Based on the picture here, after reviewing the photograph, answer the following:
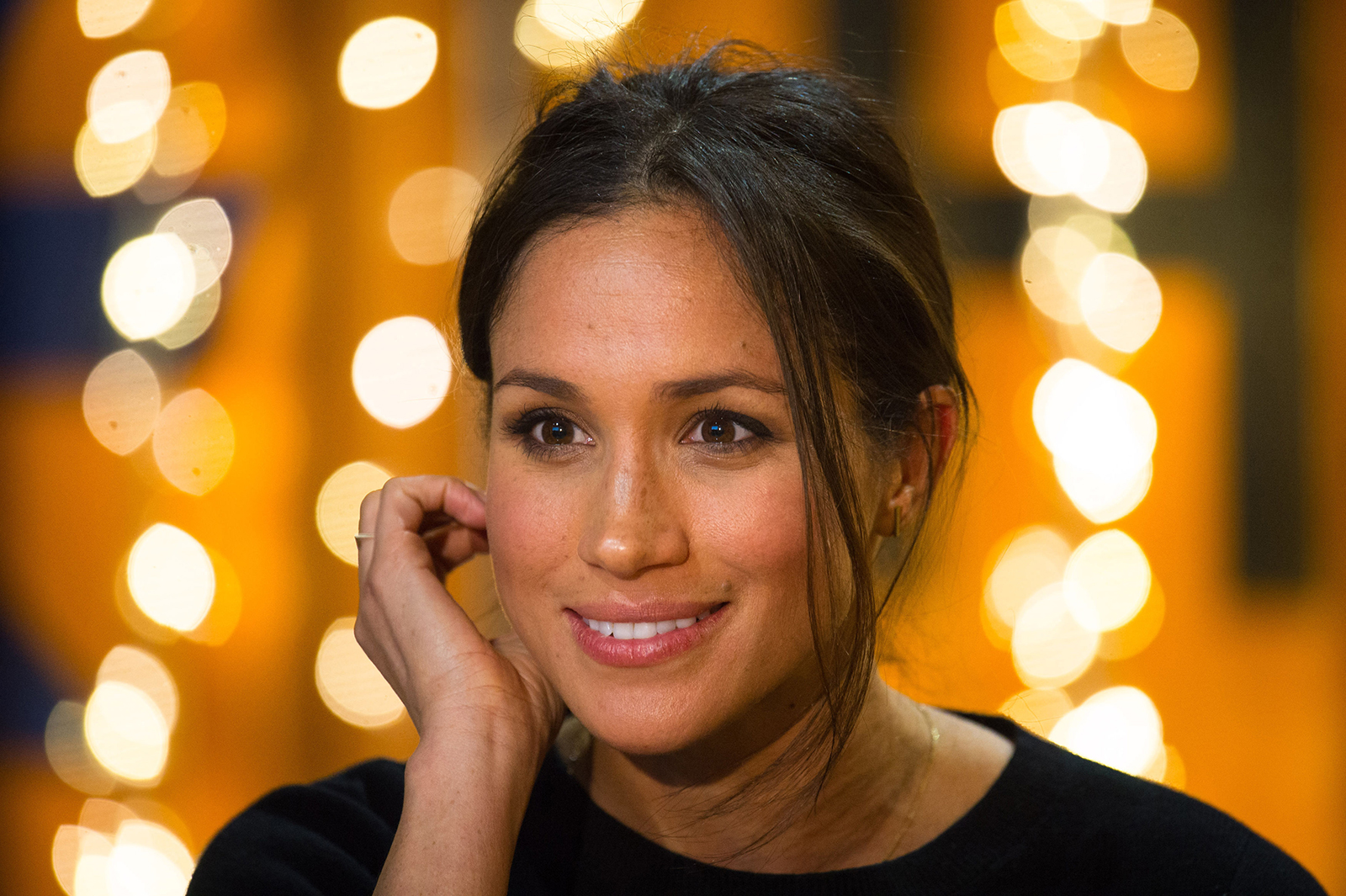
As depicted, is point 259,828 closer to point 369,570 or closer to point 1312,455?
point 369,570

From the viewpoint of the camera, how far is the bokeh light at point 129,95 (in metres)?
2.28

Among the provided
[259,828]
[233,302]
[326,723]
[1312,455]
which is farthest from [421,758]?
[1312,455]

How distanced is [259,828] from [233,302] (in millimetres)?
1325

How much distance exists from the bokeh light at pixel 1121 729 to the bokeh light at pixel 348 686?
4.46ft

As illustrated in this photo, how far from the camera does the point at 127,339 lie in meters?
2.25

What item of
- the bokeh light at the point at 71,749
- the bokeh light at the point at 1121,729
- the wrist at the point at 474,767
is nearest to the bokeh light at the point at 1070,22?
the bokeh light at the point at 1121,729

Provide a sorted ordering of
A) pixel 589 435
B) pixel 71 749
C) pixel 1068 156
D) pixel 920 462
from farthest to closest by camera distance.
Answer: pixel 1068 156, pixel 71 749, pixel 920 462, pixel 589 435

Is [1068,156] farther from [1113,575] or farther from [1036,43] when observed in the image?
[1113,575]

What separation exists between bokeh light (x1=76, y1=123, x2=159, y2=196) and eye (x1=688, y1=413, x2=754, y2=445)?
5.38 ft

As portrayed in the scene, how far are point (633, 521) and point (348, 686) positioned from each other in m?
1.48

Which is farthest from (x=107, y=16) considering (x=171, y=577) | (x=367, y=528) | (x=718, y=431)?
(x=718, y=431)

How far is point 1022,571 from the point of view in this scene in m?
2.34

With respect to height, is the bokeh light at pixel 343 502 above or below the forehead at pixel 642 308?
below

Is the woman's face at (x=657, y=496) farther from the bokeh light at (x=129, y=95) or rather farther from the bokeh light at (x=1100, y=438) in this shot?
the bokeh light at (x=129, y=95)
